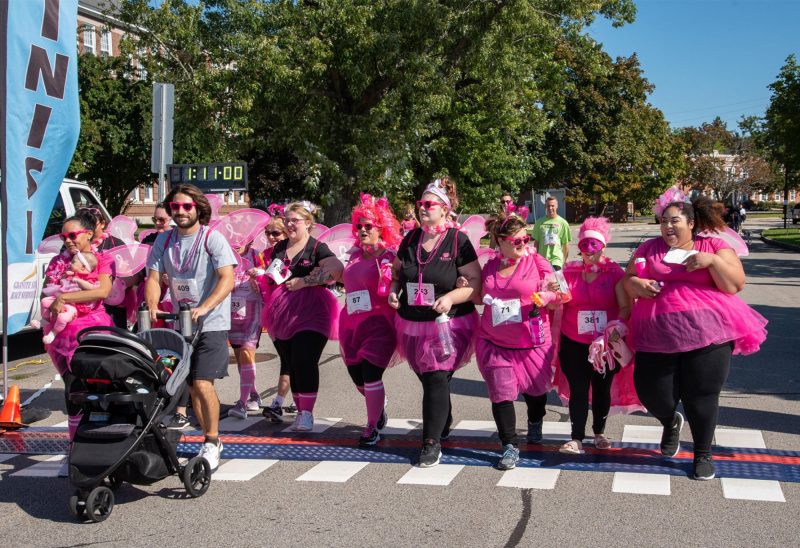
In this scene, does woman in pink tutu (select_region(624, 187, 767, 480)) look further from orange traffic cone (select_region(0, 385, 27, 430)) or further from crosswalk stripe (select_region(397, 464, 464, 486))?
orange traffic cone (select_region(0, 385, 27, 430))

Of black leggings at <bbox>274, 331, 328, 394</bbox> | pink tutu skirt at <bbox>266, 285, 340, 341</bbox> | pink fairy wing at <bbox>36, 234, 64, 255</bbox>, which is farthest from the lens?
pink fairy wing at <bbox>36, 234, 64, 255</bbox>

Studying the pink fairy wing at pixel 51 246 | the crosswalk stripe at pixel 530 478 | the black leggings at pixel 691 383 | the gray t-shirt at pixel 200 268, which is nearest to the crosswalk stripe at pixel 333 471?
the crosswalk stripe at pixel 530 478

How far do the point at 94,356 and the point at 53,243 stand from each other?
17.8 ft

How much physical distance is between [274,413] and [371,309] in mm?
1502

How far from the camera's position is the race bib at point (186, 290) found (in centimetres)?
575

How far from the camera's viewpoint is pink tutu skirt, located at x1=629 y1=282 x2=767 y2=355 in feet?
17.4

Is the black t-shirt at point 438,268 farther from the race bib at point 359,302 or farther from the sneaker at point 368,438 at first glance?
the sneaker at point 368,438

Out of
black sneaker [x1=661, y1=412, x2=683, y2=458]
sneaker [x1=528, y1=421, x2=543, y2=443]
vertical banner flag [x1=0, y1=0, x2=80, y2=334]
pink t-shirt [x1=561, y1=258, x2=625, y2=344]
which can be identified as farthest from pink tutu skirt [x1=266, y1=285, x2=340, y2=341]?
black sneaker [x1=661, y1=412, x2=683, y2=458]

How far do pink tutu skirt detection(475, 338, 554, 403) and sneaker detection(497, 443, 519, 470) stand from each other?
1.10 ft

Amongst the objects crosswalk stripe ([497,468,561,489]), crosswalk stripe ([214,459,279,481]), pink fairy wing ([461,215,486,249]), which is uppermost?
pink fairy wing ([461,215,486,249])

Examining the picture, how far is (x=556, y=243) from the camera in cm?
1194

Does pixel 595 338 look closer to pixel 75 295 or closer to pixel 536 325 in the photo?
pixel 536 325

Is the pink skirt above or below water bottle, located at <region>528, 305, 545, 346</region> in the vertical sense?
below

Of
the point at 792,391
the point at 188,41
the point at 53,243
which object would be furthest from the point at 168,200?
the point at 188,41
